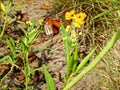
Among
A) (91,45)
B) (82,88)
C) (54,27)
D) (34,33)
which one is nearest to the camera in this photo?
(34,33)

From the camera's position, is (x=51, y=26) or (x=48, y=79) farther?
(x=51, y=26)

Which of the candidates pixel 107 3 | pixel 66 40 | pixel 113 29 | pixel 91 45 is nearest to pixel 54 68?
pixel 91 45

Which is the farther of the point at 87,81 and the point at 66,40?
the point at 87,81

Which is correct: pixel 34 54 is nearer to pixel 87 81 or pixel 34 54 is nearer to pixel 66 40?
pixel 87 81

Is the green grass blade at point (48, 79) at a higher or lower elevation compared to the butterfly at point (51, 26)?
higher

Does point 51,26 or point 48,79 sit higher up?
point 48,79

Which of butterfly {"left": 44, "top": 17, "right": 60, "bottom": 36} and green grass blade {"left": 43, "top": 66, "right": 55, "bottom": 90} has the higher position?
green grass blade {"left": 43, "top": 66, "right": 55, "bottom": 90}

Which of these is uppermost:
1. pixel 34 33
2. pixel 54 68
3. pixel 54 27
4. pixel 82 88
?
pixel 34 33

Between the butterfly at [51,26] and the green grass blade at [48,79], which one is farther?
the butterfly at [51,26]
